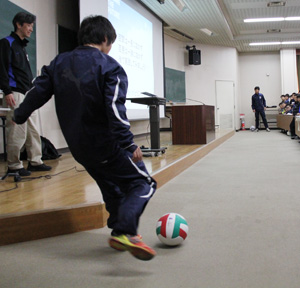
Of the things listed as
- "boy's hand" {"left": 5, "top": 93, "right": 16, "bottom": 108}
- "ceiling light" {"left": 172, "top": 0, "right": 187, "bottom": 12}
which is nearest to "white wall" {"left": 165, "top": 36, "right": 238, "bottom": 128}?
"ceiling light" {"left": 172, "top": 0, "right": 187, "bottom": 12}

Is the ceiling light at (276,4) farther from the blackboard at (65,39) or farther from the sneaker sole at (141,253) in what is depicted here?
the sneaker sole at (141,253)

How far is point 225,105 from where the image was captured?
516 inches

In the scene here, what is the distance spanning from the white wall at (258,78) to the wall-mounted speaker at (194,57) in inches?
113

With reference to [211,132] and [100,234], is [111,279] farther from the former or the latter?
[211,132]

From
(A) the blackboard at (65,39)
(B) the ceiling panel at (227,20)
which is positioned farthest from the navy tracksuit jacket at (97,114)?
(B) the ceiling panel at (227,20)

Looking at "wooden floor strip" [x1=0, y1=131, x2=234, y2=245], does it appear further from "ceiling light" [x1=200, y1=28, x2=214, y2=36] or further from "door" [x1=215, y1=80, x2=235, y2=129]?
"door" [x1=215, y1=80, x2=235, y2=129]

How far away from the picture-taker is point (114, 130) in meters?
1.50

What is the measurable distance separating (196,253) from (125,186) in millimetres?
459

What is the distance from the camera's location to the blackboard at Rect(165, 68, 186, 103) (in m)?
10.8

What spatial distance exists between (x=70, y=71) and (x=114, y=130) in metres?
0.31

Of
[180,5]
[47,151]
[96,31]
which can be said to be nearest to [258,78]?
[180,5]

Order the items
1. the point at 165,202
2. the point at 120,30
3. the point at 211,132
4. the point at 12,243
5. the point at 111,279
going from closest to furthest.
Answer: the point at 111,279, the point at 12,243, the point at 165,202, the point at 120,30, the point at 211,132

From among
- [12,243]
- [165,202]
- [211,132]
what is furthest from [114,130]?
[211,132]

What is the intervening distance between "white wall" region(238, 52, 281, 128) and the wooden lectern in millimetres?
8328
